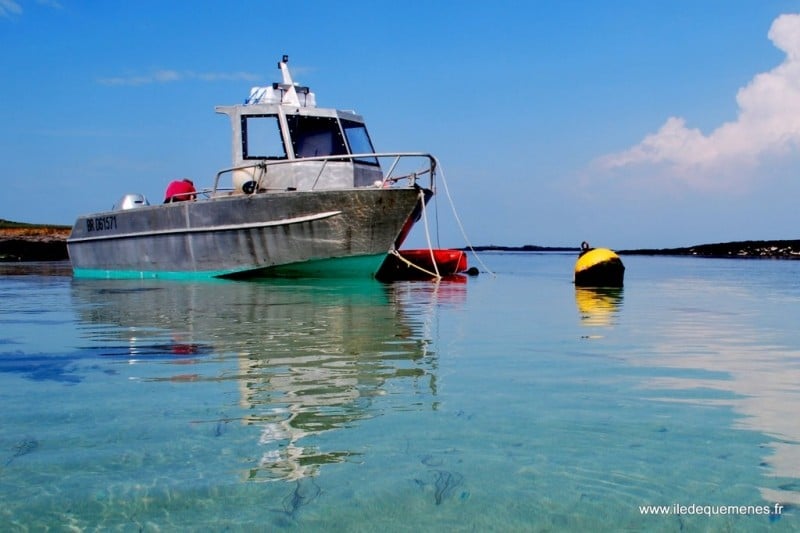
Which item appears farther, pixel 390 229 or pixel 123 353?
pixel 390 229

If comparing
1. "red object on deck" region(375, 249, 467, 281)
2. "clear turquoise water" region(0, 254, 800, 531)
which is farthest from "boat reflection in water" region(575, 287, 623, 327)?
"red object on deck" region(375, 249, 467, 281)

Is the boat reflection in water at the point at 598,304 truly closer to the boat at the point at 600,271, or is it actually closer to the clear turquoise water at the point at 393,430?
the boat at the point at 600,271

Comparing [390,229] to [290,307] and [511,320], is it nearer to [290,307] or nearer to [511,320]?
[290,307]

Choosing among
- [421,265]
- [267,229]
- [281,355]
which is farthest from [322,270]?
[281,355]

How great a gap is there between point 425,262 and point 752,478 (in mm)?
17655

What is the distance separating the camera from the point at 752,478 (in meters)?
2.77

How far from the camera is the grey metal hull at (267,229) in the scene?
49.8 feet

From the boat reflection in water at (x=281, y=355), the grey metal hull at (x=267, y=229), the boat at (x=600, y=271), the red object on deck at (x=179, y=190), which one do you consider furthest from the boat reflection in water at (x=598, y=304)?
the red object on deck at (x=179, y=190)

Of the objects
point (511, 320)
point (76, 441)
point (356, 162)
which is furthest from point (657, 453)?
point (356, 162)

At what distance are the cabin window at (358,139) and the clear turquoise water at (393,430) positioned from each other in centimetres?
981

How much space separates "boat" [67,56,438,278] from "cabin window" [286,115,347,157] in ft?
0.07

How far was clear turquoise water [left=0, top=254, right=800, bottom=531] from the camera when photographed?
98.2 inches

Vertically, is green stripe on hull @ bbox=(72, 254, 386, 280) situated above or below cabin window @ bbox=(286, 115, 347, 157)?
below

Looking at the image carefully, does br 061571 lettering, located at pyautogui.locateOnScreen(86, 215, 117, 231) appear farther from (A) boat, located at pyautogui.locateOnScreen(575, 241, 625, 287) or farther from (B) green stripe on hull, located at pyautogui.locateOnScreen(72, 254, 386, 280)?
(A) boat, located at pyautogui.locateOnScreen(575, 241, 625, 287)
